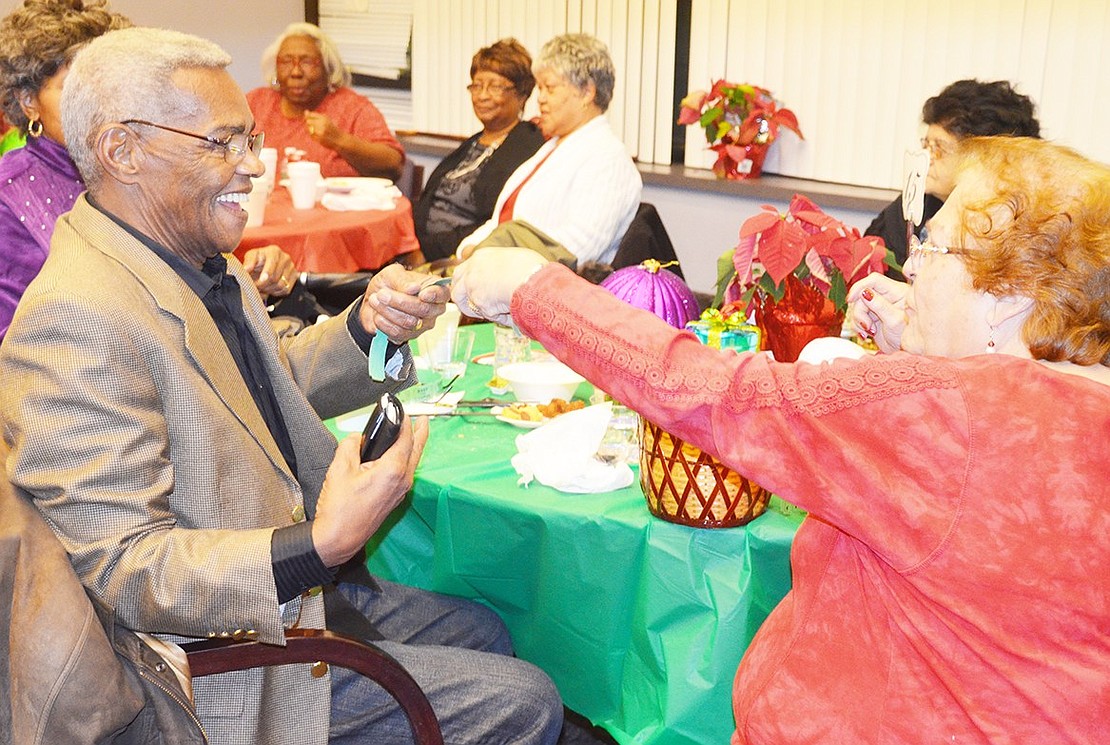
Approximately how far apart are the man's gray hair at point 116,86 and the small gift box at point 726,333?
36.3 inches

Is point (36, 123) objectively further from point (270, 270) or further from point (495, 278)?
point (495, 278)

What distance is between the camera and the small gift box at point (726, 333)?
6.33ft

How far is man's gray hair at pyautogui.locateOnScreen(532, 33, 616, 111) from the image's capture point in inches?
161

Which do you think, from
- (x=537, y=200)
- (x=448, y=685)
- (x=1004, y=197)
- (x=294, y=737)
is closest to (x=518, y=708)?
(x=448, y=685)

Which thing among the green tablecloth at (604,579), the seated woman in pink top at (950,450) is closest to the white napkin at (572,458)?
the green tablecloth at (604,579)

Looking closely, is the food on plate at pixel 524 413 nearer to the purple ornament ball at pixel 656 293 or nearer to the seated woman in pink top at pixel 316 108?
the purple ornament ball at pixel 656 293

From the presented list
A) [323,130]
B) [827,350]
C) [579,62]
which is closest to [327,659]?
[827,350]

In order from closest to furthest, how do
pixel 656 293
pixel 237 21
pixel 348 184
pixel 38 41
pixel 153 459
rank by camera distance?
pixel 153 459
pixel 656 293
pixel 38 41
pixel 348 184
pixel 237 21

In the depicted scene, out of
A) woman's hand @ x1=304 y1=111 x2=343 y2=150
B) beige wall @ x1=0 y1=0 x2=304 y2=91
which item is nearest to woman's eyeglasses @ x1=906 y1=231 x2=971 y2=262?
woman's hand @ x1=304 y1=111 x2=343 y2=150

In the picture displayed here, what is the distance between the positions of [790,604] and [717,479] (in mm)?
288

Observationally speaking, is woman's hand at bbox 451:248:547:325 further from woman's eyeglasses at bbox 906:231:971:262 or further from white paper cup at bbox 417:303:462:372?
white paper cup at bbox 417:303:462:372

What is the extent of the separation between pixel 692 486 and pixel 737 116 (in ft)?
12.5

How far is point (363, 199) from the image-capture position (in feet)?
15.4

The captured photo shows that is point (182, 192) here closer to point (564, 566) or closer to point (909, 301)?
point (564, 566)
